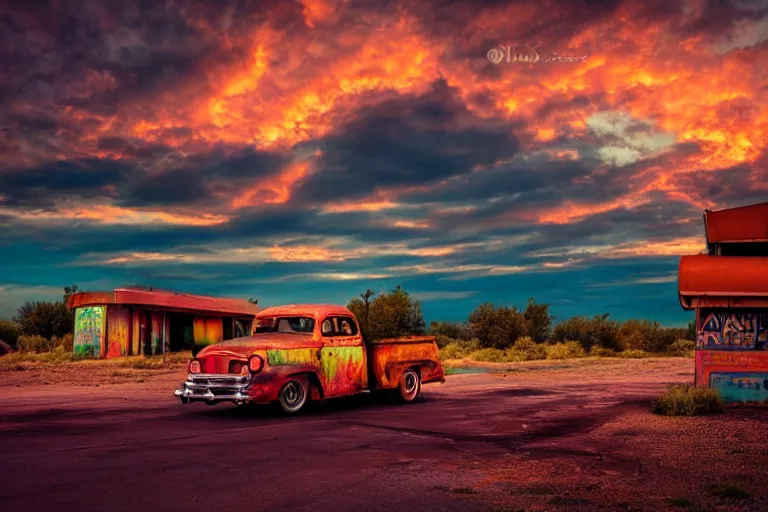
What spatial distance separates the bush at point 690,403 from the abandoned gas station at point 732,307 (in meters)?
0.72

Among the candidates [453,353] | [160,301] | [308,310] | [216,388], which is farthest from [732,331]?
[160,301]

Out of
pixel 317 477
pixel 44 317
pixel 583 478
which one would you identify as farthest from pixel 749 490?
pixel 44 317

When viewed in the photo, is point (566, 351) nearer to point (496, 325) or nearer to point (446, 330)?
point (496, 325)

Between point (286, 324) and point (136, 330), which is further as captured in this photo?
point (136, 330)

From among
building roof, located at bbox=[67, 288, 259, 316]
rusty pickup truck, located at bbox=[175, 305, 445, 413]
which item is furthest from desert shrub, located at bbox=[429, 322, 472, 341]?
rusty pickup truck, located at bbox=[175, 305, 445, 413]

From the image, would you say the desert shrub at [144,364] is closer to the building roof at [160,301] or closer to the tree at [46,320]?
the building roof at [160,301]

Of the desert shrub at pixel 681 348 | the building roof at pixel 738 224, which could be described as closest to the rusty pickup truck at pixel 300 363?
the building roof at pixel 738 224

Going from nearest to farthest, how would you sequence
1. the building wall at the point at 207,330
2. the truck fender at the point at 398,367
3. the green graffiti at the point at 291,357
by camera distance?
the green graffiti at the point at 291,357, the truck fender at the point at 398,367, the building wall at the point at 207,330

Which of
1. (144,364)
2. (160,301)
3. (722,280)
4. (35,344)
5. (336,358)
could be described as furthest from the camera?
(35,344)

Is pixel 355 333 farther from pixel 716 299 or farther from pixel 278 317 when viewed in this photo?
pixel 716 299

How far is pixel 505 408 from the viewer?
1588 centimetres

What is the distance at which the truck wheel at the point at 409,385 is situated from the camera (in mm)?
17172

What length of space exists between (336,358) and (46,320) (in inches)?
1658

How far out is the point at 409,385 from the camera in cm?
1758
